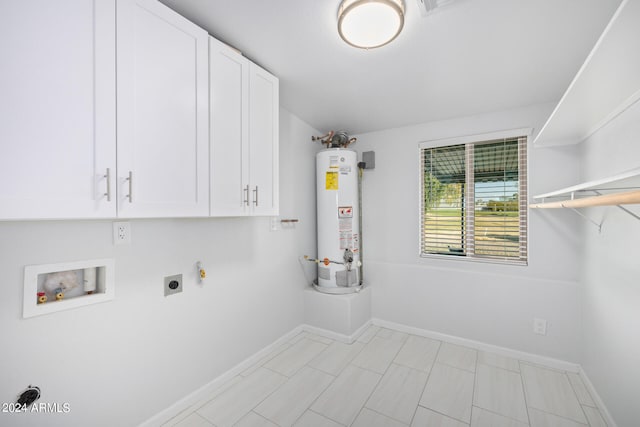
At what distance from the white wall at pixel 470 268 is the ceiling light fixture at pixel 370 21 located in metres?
1.55

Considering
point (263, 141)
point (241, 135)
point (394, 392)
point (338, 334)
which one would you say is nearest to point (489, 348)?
point (394, 392)

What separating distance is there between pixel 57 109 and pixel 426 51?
1862mm

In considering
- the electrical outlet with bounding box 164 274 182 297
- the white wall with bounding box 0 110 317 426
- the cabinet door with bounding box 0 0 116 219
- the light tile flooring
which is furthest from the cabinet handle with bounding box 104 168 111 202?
the light tile flooring

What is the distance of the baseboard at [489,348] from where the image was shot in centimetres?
221

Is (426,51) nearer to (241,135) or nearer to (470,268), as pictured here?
(241,135)

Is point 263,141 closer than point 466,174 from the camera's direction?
Yes

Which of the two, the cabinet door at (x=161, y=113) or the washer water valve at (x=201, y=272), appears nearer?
the cabinet door at (x=161, y=113)

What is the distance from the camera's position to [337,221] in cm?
282

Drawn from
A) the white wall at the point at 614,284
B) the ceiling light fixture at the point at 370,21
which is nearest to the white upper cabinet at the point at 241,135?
the ceiling light fixture at the point at 370,21

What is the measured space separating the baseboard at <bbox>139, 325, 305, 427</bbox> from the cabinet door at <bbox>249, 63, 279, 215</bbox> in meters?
1.24

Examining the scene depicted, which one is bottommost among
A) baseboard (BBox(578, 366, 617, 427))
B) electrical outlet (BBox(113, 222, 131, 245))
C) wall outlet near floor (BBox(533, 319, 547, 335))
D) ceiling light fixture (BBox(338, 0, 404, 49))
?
baseboard (BBox(578, 366, 617, 427))

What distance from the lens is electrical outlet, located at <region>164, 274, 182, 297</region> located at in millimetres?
1672

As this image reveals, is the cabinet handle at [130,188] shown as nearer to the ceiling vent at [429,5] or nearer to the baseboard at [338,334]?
the ceiling vent at [429,5]

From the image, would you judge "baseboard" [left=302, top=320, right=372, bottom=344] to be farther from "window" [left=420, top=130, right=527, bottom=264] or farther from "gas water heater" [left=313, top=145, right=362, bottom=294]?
"window" [left=420, top=130, right=527, bottom=264]
